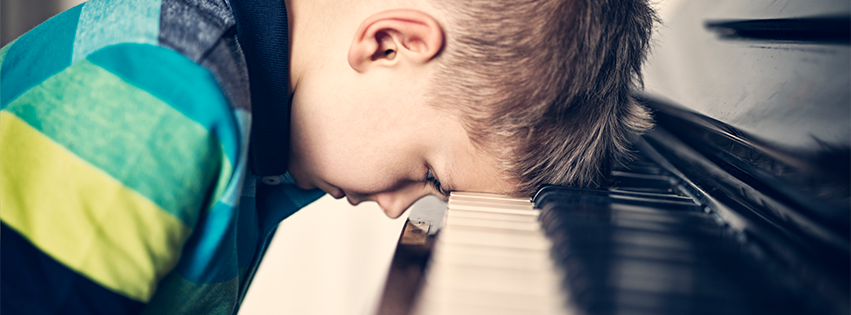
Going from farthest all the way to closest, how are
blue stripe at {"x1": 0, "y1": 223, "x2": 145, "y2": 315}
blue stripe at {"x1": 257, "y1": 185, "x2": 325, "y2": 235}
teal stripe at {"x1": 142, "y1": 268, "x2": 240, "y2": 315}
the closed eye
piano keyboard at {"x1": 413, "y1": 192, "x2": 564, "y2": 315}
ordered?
blue stripe at {"x1": 257, "y1": 185, "x2": 325, "y2": 235} < the closed eye < teal stripe at {"x1": 142, "y1": 268, "x2": 240, "y2": 315} < blue stripe at {"x1": 0, "y1": 223, "x2": 145, "y2": 315} < piano keyboard at {"x1": 413, "y1": 192, "x2": 564, "y2": 315}

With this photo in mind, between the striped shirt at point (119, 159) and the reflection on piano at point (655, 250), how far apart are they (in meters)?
0.20

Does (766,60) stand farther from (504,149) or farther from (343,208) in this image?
(343,208)

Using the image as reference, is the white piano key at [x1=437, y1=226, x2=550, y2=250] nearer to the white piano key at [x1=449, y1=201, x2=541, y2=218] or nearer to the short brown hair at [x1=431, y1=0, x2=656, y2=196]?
the white piano key at [x1=449, y1=201, x2=541, y2=218]

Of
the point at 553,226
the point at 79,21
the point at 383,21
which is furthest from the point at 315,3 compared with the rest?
the point at 553,226

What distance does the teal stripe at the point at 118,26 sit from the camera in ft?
1.53

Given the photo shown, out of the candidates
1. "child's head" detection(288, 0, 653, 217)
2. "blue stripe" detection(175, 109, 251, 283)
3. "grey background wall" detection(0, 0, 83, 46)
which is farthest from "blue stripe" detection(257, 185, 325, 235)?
"grey background wall" detection(0, 0, 83, 46)

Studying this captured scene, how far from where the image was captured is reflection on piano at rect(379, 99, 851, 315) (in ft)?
0.95

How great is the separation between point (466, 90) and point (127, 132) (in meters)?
0.33

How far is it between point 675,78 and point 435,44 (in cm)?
48

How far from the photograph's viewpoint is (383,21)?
0.53m

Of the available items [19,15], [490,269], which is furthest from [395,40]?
[19,15]

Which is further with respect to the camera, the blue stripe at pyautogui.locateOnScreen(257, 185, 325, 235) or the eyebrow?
the blue stripe at pyautogui.locateOnScreen(257, 185, 325, 235)

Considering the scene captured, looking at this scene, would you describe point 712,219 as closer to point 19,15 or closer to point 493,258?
point 493,258

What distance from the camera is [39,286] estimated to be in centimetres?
40
